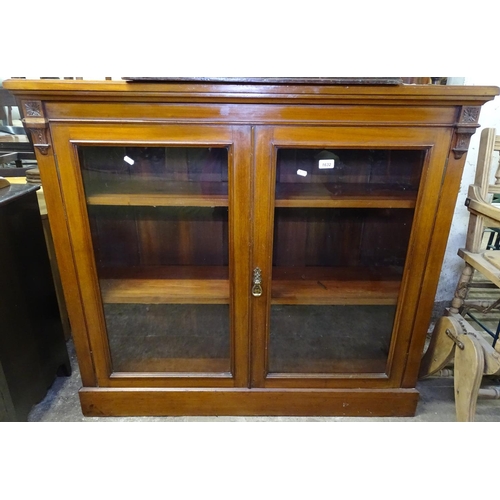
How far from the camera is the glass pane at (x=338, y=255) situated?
1.00m

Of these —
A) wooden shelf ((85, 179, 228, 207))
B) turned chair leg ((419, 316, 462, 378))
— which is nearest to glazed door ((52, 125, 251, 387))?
wooden shelf ((85, 179, 228, 207))

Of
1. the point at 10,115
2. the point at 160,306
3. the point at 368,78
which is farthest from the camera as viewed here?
the point at 10,115

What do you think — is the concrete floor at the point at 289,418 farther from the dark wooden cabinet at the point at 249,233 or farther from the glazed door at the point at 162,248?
the glazed door at the point at 162,248

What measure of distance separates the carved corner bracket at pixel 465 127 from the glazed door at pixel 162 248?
537 millimetres

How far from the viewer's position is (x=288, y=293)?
44.8 inches

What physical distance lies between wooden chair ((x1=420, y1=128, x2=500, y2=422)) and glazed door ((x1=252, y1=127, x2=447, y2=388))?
176mm

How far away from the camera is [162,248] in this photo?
125cm

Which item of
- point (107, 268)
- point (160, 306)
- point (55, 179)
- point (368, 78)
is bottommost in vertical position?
point (160, 306)

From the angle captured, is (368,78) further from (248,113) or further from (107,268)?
(107,268)

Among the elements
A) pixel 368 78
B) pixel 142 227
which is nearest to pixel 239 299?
pixel 142 227

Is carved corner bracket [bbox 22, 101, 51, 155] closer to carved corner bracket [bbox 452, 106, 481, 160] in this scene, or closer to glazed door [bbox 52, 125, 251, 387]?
glazed door [bbox 52, 125, 251, 387]

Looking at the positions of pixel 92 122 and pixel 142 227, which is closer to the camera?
pixel 92 122

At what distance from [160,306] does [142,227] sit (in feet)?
0.90

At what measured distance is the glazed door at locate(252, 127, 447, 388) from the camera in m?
0.92
